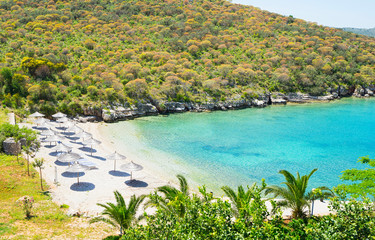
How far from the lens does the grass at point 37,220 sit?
13.9 metres

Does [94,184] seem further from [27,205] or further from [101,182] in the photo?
[27,205]

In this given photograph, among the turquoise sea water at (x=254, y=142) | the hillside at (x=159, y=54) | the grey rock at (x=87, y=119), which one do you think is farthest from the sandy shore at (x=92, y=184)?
the hillside at (x=159, y=54)

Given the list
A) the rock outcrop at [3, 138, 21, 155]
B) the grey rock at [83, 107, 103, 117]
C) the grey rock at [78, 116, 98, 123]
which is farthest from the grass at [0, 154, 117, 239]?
the grey rock at [83, 107, 103, 117]

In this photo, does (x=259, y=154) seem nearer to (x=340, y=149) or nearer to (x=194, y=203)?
(x=340, y=149)

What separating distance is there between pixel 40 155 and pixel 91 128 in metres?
12.8

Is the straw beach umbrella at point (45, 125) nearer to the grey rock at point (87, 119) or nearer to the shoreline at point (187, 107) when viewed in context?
the grey rock at point (87, 119)

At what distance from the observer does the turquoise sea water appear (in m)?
25.6

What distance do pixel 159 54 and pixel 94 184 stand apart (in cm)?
4742

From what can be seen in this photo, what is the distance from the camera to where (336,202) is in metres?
9.48

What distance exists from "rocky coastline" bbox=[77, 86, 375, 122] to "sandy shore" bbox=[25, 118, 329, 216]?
1489 centimetres

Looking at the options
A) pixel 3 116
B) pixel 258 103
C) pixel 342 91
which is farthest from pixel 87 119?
pixel 342 91

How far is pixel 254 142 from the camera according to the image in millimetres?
35281

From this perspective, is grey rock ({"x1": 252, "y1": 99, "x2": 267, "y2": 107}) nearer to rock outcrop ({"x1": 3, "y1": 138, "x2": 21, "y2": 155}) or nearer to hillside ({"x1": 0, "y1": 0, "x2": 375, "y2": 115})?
hillside ({"x1": 0, "y1": 0, "x2": 375, "y2": 115})

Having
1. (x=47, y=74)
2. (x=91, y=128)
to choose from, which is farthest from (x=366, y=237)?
(x=47, y=74)
